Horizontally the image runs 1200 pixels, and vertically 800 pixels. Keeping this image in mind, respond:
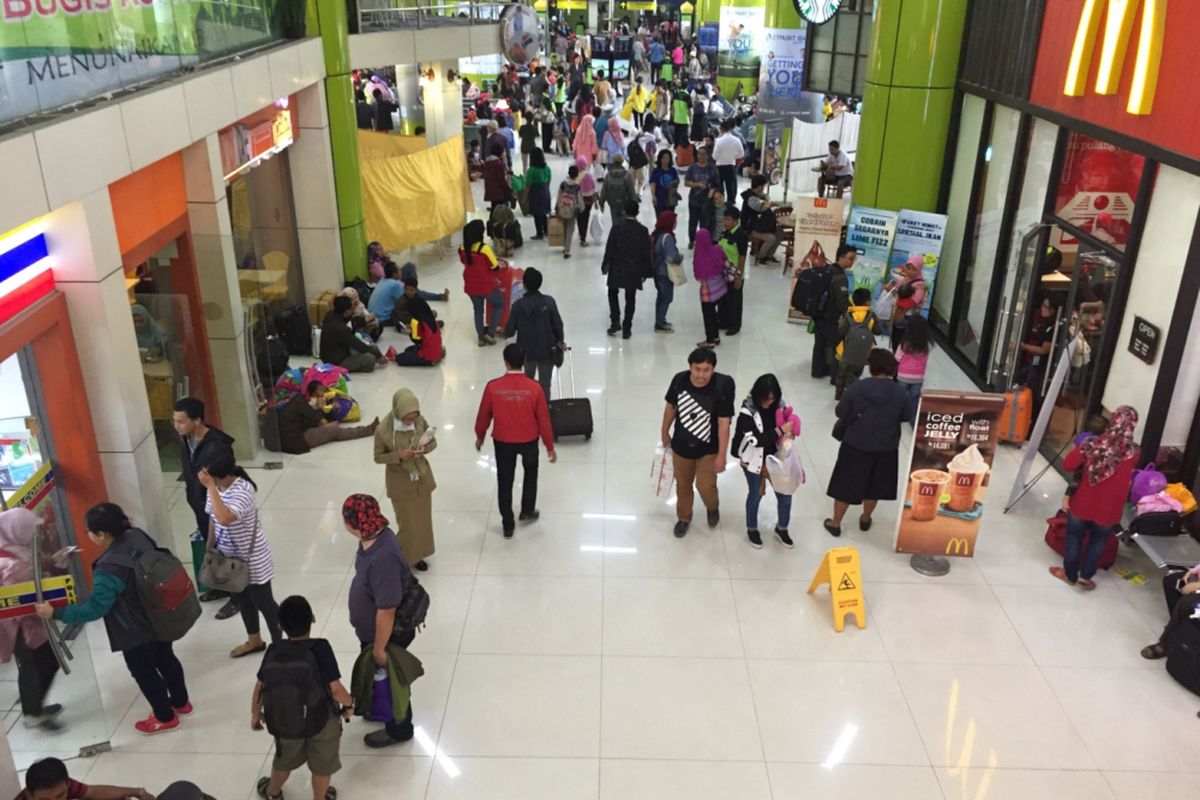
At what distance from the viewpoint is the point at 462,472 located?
27.7 feet

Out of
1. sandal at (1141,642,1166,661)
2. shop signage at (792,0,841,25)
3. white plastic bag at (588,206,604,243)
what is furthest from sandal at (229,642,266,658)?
shop signage at (792,0,841,25)

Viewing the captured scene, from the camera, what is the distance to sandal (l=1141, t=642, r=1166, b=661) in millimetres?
6125

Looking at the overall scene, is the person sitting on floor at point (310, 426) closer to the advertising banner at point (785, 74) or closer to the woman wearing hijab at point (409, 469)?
the woman wearing hijab at point (409, 469)

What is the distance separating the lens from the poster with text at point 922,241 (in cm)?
1135

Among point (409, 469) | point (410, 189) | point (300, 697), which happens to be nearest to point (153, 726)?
point (300, 697)

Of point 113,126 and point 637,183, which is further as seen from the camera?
point 637,183

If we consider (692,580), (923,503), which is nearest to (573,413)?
(692,580)

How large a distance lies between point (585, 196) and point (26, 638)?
1152 cm

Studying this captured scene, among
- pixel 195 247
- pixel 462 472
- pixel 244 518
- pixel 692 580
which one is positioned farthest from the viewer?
pixel 462 472

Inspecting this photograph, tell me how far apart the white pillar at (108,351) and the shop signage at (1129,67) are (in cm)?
724

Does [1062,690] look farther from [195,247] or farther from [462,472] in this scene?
[195,247]

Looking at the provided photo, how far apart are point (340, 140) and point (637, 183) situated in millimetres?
7897

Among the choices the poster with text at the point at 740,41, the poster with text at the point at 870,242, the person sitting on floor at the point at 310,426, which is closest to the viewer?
the person sitting on floor at the point at 310,426

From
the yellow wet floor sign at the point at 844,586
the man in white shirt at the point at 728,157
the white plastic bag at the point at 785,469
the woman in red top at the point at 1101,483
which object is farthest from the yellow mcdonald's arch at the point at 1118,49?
the man in white shirt at the point at 728,157
